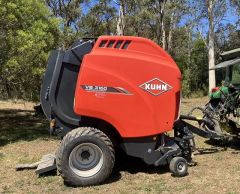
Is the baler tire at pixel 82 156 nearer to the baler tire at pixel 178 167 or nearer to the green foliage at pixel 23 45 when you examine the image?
the baler tire at pixel 178 167

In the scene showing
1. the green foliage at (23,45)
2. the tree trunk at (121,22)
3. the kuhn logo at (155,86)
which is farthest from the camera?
the tree trunk at (121,22)

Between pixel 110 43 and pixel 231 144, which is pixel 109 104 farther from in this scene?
pixel 231 144

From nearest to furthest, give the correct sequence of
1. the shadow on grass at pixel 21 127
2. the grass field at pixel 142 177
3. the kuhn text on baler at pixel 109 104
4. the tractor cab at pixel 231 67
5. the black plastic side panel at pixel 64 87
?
the grass field at pixel 142 177, the kuhn text on baler at pixel 109 104, the black plastic side panel at pixel 64 87, the tractor cab at pixel 231 67, the shadow on grass at pixel 21 127

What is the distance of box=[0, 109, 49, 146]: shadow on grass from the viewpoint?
13169 mm

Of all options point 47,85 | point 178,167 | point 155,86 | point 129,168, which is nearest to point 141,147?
point 178,167

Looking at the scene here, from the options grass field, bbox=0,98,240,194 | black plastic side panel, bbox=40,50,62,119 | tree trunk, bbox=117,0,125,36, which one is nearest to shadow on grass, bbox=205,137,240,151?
grass field, bbox=0,98,240,194

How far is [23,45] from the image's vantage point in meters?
12.4

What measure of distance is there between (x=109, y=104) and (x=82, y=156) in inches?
37.6

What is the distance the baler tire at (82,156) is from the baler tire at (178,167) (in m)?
1.08

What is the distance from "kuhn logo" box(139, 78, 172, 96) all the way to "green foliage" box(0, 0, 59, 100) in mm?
5377

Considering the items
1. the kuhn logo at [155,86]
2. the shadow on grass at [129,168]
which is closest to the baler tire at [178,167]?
the shadow on grass at [129,168]

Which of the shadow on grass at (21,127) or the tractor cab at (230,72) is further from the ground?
the tractor cab at (230,72)

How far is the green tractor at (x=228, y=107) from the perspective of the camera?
34.4ft

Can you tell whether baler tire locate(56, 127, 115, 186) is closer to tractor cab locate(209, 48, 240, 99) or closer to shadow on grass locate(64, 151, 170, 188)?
shadow on grass locate(64, 151, 170, 188)
